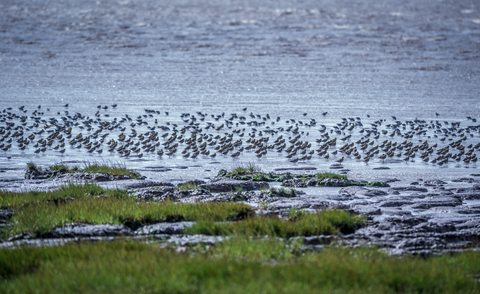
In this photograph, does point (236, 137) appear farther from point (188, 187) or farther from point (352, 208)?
point (352, 208)

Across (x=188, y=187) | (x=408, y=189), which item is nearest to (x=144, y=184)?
(x=188, y=187)

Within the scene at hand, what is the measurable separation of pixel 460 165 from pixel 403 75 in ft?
101

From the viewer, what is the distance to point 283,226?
10.9 m

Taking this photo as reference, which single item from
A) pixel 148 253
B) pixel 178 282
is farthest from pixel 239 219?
pixel 178 282

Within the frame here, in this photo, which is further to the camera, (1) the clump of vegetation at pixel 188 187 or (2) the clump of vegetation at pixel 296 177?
(2) the clump of vegetation at pixel 296 177

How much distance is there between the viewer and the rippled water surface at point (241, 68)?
27.6 m

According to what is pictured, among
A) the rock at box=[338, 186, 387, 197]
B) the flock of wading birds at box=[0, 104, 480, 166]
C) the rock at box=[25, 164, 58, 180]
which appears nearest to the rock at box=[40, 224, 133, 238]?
the rock at box=[338, 186, 387, 197]

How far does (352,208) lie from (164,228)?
14.4 feet

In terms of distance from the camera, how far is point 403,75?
2019 inches

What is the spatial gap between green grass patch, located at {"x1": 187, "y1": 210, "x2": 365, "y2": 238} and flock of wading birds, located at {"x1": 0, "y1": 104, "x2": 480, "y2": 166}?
11.0 metres

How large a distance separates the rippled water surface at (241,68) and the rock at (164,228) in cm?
757

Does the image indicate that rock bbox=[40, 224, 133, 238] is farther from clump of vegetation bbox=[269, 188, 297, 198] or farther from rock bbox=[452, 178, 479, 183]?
rock bbox=[452, 178, 479, 183]

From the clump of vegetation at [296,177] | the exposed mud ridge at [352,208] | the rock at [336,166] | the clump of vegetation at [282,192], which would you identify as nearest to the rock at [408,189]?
the exposed mud ridge at [352,208]

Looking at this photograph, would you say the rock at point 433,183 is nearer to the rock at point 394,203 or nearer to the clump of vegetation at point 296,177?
the clump of vegetation at point 296,177
